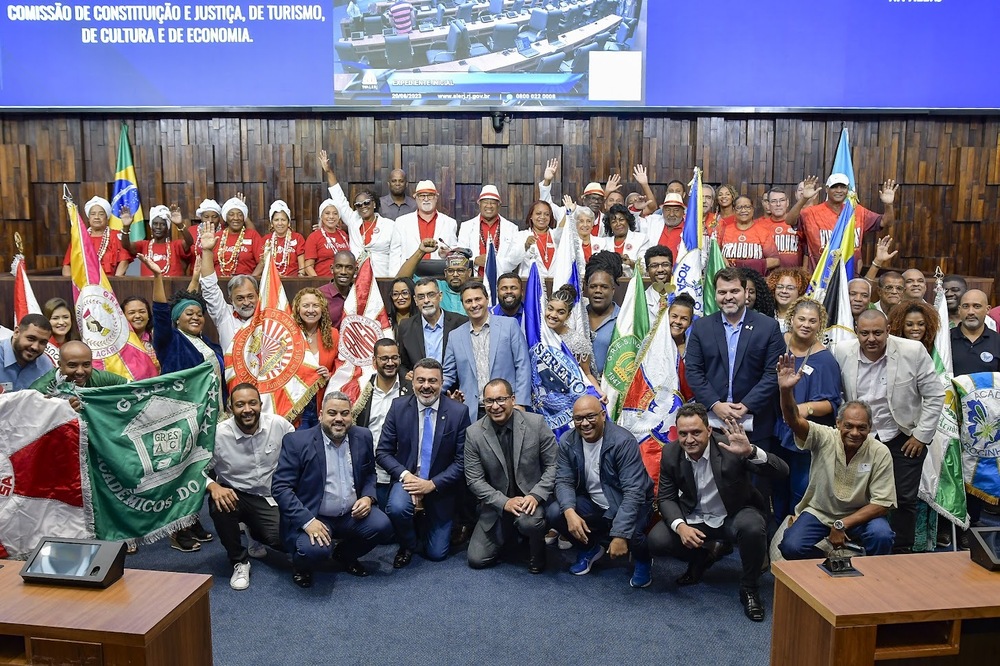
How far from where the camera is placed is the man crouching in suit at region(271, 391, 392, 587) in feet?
15.0

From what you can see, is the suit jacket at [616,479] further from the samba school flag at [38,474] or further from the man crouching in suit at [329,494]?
the samba school flag at [38,474]

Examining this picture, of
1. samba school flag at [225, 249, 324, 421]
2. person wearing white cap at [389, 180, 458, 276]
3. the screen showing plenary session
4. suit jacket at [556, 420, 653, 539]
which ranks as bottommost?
suit jacket at [556, 420, 653, 539]

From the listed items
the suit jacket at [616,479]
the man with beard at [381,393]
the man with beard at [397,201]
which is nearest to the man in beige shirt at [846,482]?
the suit jacket at [616,479]

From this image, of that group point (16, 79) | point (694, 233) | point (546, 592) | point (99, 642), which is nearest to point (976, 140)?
point (694, 233)

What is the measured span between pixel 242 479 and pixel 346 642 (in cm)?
126

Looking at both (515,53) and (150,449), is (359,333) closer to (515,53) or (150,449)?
(150,449)

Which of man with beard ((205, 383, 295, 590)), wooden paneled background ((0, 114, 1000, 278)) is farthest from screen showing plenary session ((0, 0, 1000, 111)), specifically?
man with beard ((205, 383, 295, 590))

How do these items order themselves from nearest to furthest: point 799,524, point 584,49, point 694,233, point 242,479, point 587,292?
point 799,524 < point 242,479 < point 587,292 < point 694,233 < point 584,49

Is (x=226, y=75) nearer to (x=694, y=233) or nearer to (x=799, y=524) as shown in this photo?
(x=694, y=233)

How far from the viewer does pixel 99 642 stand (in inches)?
106

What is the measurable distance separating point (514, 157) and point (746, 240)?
11.3 ft

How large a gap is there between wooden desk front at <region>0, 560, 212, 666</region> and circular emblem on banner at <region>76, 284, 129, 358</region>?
2748mm

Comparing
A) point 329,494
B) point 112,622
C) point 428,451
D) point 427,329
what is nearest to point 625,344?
point 427,329

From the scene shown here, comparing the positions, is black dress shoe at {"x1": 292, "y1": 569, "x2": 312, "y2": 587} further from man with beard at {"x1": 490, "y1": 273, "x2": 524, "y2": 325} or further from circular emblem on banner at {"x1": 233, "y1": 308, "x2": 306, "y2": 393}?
man with beard at {"x1": 490, "y1": 273, "x2": 524, "y2": 325}
